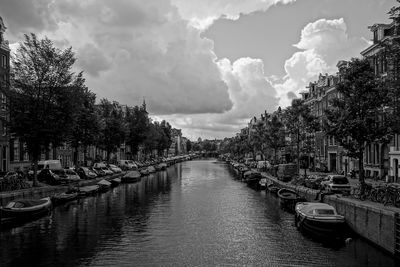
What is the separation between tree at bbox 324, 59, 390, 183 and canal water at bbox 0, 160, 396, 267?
10.7m

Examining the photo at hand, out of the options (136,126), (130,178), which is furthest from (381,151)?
(136,126)

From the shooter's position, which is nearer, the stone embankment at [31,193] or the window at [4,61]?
the stone embankment at [31,193]

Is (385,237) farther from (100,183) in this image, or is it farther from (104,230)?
(100,183)

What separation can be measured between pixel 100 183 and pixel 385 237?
1909 inches

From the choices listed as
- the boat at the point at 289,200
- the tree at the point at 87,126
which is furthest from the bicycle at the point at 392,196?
the tree at the point at 87,126

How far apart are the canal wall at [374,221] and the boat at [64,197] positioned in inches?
1261

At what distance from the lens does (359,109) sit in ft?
143

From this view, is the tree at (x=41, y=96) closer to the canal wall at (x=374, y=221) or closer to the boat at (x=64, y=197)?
the boat at (x=64, y=197)

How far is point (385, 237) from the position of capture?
92.4 feet

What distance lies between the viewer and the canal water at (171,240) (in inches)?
1056

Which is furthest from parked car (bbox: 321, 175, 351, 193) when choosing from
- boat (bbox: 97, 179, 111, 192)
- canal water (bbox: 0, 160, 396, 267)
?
boat (bbox: 97, 179, 111, 192)

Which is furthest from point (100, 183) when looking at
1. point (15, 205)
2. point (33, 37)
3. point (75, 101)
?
point (15, 205)

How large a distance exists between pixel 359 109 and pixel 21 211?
113 ft

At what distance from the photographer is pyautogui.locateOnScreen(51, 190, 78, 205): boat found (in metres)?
50.9
